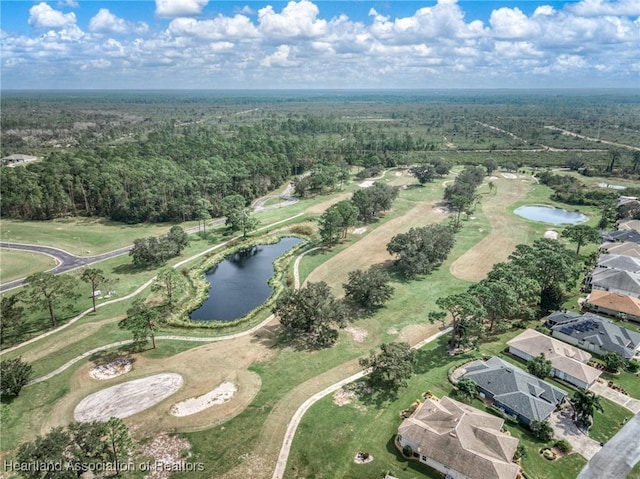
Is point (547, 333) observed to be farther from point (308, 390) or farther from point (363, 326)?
point (308, 390)

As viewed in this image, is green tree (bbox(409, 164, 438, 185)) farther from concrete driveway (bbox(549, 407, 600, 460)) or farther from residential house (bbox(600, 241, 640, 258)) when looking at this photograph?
concrete driveway (bbox(549, 407, 600, 460))

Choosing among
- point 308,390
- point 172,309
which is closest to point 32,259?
point 172,309

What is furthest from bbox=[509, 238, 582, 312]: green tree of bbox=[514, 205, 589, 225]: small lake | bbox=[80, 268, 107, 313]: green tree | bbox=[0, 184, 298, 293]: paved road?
bbox=[0, 184, 298, 293]: paved road

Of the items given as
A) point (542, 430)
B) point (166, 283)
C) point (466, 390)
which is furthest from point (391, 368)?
point (166, 283)

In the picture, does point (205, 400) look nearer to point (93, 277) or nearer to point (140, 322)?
point (140, 322)

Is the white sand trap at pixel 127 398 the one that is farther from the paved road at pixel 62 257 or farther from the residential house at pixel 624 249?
the residential house at pixel 624 249
